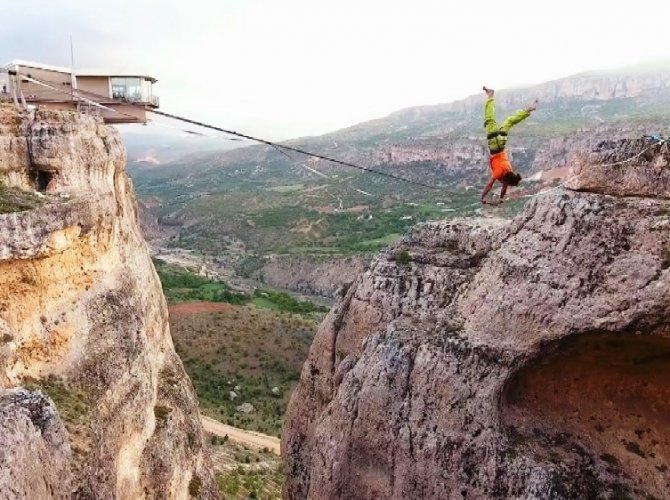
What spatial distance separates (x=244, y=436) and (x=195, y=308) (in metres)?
27.8

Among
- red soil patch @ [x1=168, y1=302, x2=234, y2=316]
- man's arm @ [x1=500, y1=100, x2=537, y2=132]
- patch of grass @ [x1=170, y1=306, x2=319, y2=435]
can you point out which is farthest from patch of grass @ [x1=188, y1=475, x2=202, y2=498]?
red soil patch @ [x1=168, y1=302, x2=234, y2=316]

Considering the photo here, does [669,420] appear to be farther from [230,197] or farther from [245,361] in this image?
[230,197]

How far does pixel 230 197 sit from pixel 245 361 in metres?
121

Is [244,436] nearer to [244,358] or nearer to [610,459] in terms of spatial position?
[244,358]

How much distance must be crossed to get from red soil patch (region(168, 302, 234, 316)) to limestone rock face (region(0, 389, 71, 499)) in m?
51.2

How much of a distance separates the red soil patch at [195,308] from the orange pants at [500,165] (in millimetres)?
51274

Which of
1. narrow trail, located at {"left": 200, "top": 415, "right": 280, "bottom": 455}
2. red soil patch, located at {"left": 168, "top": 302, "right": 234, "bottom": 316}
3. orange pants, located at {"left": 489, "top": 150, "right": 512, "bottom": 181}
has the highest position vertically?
orange pants, located at {"left": 489, "top": 150, "right": 512, "bottom": 181}

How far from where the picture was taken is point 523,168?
12812 cm

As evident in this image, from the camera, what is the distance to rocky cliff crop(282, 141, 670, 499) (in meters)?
12.6

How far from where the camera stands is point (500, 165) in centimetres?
1528

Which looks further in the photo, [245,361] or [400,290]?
[245,361]

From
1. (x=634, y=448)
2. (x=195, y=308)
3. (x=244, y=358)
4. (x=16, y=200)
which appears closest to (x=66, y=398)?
(x=16, y=200)

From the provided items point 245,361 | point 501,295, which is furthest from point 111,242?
point 245,361

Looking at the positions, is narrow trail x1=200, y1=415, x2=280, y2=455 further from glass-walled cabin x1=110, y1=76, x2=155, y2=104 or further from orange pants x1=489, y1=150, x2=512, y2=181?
orange pants x1=489, y1=150, x2=512, y2=181
